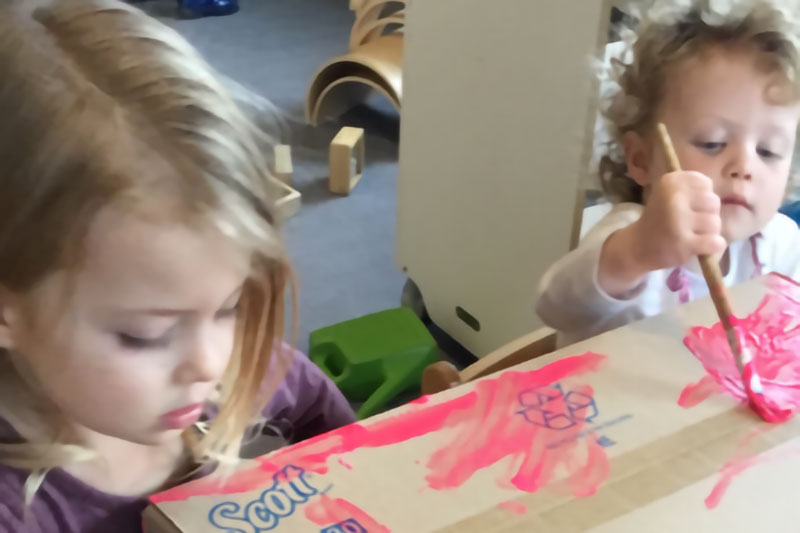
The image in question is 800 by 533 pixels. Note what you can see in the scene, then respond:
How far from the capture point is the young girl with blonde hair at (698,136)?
669mm

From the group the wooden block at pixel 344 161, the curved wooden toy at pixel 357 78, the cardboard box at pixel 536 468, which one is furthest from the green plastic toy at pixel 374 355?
the curved wooden toy at pixel 357 78

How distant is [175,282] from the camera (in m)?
0.42

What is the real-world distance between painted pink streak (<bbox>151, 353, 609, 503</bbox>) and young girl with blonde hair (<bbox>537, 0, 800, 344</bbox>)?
0.19 m

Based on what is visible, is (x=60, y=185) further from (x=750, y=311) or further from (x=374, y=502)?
(x=750, y=311)

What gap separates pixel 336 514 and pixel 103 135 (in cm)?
22

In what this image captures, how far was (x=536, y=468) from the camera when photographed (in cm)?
46

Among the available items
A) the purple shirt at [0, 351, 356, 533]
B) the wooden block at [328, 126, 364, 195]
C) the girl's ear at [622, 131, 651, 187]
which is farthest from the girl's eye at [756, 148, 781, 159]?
the wooden block at [328, 126, 364, 195]

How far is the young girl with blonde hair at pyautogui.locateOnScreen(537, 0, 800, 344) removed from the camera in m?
0.67

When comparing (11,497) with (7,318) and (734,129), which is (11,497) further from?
(734,129)

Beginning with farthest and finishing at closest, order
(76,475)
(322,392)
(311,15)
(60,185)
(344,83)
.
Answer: (311,15), (344,83), (322,392), (76,475), (60,185)

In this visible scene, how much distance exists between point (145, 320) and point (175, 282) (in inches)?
1.1

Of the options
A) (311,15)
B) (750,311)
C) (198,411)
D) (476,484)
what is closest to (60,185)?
(198,411)

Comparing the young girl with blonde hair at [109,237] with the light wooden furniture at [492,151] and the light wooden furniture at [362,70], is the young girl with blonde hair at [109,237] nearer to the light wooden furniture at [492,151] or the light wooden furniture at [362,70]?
the light wooden furniture at [492,151]

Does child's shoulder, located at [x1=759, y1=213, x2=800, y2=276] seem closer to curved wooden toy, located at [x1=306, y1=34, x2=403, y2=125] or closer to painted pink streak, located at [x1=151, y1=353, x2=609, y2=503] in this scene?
painted pink streak, located at [x1=151, y1=353, x2=609, y2=503]
